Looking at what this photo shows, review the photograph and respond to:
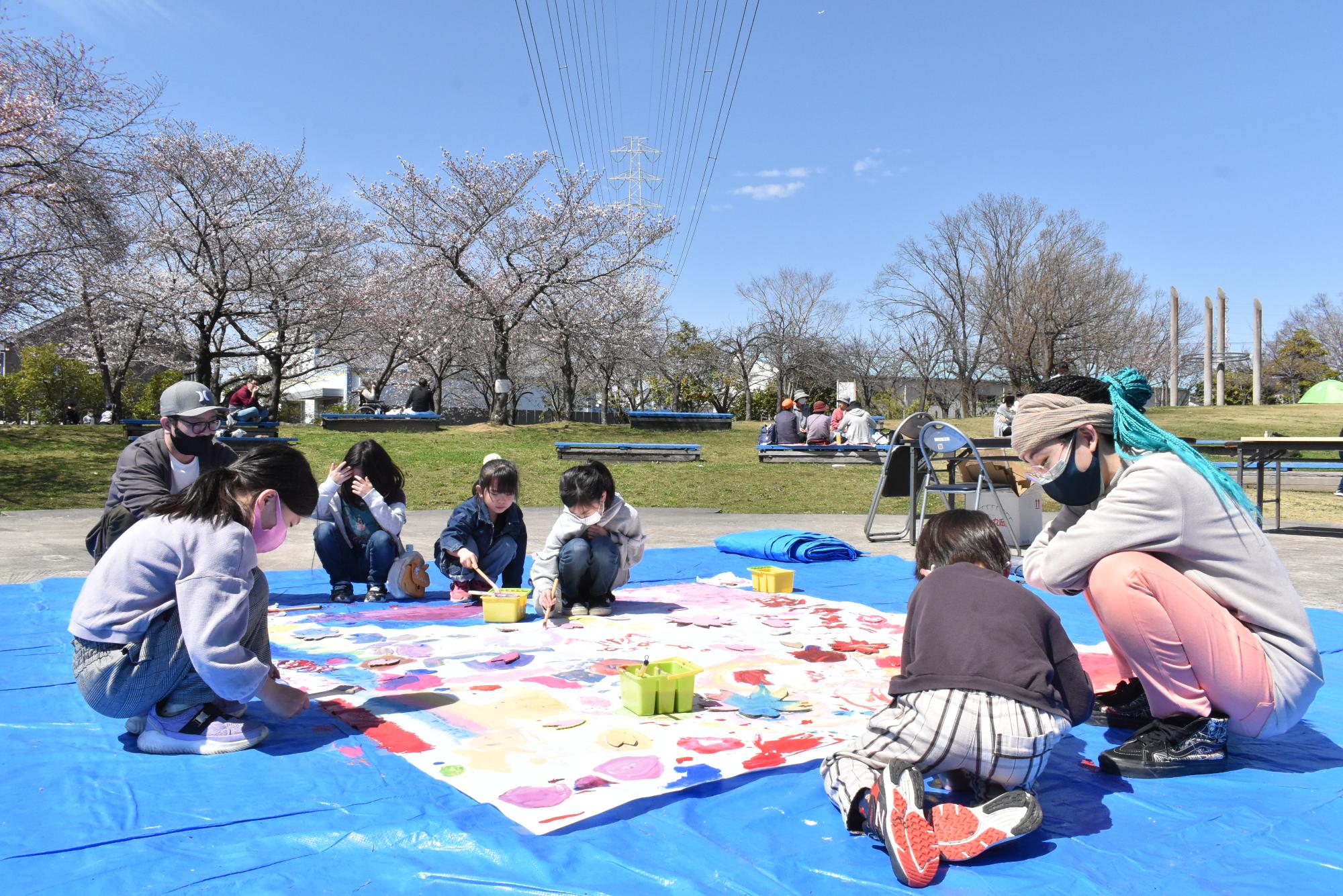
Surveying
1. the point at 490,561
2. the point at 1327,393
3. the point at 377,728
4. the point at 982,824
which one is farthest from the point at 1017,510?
Answer: the point at 1327,393

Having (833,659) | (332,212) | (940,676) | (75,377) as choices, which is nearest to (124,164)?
(332,212)

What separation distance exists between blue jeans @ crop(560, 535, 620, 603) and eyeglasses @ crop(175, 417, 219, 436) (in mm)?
1734

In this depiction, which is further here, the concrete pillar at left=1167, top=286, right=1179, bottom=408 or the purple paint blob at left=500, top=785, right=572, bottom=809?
the concrete pillar at left=1167, top=286, right=1179, bottom=408

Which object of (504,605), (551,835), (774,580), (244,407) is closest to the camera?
(551,835)

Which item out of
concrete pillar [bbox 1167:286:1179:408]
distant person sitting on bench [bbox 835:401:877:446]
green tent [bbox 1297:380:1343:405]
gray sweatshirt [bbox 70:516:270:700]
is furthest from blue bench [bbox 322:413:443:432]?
green tent [bbox 1297:380:1343:405]

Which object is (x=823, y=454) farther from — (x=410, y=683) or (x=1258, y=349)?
(x=1258, y=349)

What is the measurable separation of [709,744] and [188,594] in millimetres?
1443

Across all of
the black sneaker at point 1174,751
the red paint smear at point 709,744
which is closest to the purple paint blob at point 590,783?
the red paint smear at point 709,744

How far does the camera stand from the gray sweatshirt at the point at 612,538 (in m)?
4.37

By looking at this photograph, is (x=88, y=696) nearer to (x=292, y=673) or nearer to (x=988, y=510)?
(x=292, y=673)

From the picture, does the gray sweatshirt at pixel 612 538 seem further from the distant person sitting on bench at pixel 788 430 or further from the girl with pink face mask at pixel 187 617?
the distant person sitting on bench at pixel 788 430

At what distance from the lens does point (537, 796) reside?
216 centimetres

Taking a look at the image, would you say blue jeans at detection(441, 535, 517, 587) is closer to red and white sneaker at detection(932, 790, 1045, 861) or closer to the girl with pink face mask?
the girl with pink face mask

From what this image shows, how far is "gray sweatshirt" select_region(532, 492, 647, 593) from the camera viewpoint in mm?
4371
